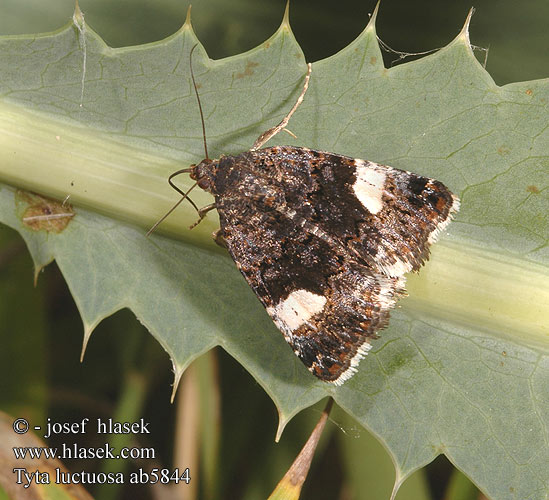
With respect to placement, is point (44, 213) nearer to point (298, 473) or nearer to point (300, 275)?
point (300, 275)

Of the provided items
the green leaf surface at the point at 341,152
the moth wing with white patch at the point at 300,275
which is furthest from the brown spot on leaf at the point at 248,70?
the moth wing with white patch at the point at 300,275

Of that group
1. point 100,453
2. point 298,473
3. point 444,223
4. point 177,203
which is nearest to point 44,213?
point 177,203

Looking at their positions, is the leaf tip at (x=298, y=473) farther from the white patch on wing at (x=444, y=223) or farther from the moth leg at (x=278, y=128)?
the moth leg at (x=278, y=128)

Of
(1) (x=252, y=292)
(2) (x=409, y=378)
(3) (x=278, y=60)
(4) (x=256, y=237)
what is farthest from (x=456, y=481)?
(3) (x=278, y=60)

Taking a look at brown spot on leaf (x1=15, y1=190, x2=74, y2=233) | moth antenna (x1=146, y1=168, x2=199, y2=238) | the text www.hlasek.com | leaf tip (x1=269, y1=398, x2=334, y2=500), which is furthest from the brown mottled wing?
the text www.hlasek.com

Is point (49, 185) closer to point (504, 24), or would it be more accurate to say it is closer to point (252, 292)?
point (252, 292)
